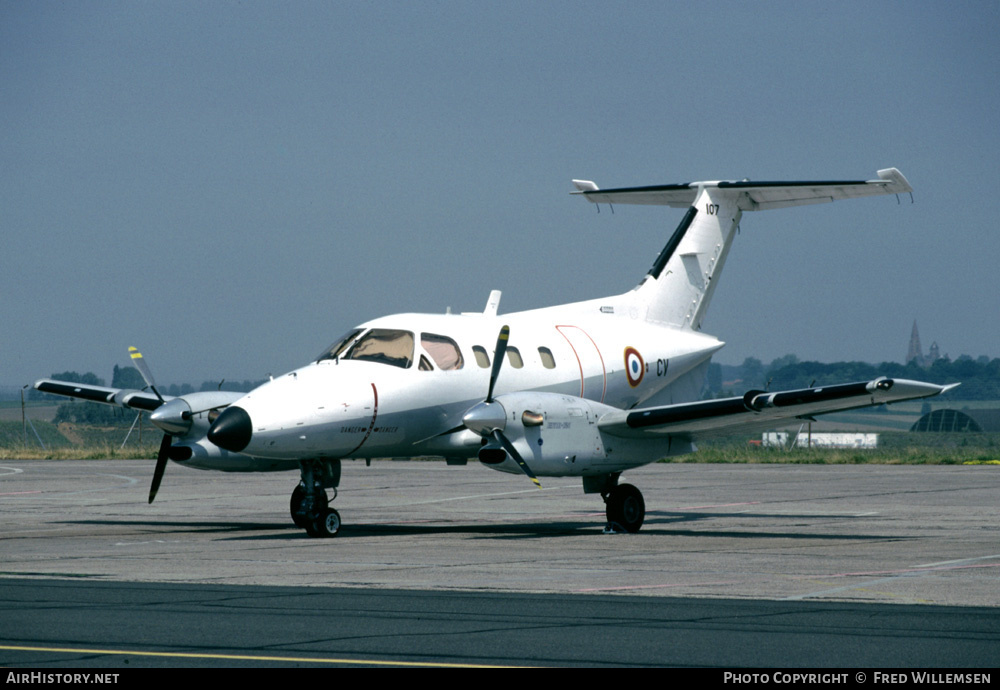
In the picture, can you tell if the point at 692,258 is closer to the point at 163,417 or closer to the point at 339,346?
the point at 339,346

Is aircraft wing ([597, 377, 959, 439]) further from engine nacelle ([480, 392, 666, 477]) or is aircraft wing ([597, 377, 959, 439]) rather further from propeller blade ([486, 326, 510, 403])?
propeller blade ([486, 326, 510, 403])

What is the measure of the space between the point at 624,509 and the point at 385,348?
178 inches

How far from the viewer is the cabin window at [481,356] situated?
20031 mm

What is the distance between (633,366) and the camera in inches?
896

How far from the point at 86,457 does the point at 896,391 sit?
40.6 metres

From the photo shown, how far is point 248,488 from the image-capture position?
104 feet

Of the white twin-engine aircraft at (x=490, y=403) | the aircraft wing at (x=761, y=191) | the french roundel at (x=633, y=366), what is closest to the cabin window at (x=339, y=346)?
the white twin-engine aircraft at (x=490, y=403)

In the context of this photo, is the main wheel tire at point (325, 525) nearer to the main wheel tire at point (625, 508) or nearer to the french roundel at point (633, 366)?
the main wheel tire at point (625, 508)

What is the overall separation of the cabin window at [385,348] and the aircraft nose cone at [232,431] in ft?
7.47

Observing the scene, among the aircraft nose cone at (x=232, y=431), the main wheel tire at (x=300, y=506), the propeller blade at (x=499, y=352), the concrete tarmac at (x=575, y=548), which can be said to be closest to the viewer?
the concrete tarmac at (x=575, y=548)

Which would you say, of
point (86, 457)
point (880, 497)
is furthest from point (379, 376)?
point (86, 457)

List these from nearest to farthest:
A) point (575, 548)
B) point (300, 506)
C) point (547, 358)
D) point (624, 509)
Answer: point (575, 548) < point (300, 506) < point (624, 509) < point (547, 358)

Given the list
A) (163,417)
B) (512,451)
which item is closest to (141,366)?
(163,417)

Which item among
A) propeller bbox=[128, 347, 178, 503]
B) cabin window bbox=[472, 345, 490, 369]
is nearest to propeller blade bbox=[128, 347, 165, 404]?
propeller bbox=[128, 347, 178, 503]
